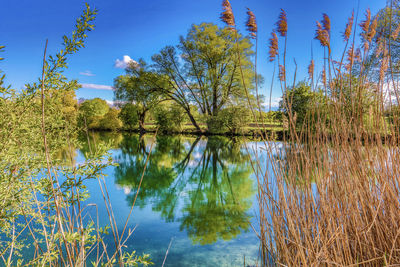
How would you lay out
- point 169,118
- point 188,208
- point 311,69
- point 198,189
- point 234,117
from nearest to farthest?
point 311,69 < point 188,208 < point 198,189 < point 234,117 < point 169,118

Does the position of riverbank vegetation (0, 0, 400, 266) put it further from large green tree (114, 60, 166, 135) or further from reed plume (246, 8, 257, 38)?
large green tree (114, 60, 166, 135)

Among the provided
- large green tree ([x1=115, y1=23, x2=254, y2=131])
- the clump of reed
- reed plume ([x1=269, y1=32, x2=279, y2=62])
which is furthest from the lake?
large green tree ([x1=115, y1=23, x2=254, y2=131])

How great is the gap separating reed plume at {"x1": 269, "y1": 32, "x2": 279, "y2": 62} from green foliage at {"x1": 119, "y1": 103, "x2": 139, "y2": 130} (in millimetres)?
23020

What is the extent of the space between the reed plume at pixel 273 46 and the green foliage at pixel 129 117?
23.0 m

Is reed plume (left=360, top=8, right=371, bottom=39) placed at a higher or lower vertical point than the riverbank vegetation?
higher

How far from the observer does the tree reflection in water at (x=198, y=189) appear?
15.1 ft

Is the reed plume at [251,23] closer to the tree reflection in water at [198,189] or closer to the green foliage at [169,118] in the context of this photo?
the tree reflection in water at [198,189]

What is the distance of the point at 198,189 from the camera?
6.95 metres

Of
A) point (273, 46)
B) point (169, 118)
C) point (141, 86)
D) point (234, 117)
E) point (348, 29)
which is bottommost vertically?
A: point (273, 46)

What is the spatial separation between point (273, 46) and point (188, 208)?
4575mm

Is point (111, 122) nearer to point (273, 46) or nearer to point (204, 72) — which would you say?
point (204, 72)

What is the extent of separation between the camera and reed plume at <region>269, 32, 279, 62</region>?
1.68 m

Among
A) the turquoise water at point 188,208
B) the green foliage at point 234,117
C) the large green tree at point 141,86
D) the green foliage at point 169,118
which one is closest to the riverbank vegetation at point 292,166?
the turquoise water at point 188,208

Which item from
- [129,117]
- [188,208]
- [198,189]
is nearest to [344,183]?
[188,208]
